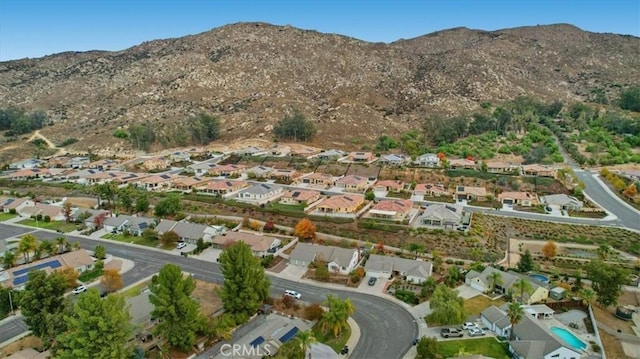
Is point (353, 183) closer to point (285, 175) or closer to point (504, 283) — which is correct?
point (285, 175)

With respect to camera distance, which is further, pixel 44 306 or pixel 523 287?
pixel 523 287

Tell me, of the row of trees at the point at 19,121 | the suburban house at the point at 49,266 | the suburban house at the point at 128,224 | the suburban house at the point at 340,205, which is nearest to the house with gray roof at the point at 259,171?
the suburban house at the point at 340,205

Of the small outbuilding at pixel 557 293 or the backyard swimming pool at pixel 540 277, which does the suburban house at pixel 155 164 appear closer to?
the backyard swimming pool at pixel 540 277

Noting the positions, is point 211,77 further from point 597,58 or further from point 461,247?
point 597,58

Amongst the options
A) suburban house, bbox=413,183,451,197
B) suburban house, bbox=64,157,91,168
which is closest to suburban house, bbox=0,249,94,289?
suburban house, bbox=413,183,451,197

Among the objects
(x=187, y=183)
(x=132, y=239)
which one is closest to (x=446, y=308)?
(x=132, y=239)
